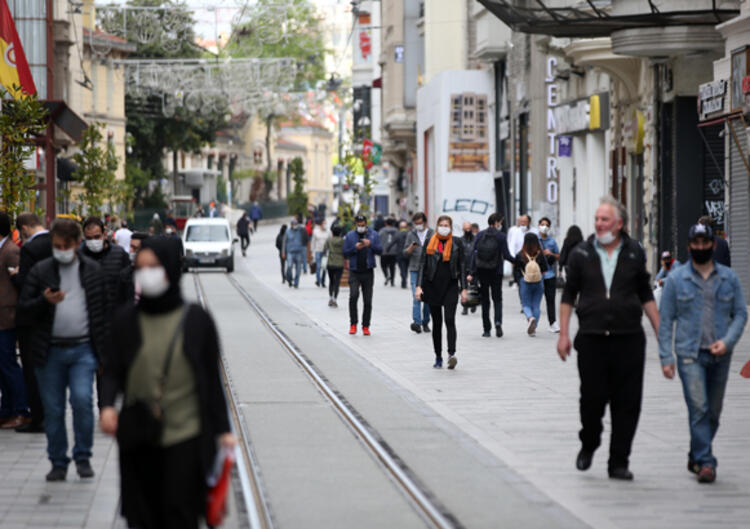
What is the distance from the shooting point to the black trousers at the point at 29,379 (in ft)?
37.5

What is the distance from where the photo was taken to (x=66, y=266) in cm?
974

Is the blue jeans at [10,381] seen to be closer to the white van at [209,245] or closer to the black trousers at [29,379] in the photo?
the black trousers at [29,379]

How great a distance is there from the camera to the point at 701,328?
9.72m

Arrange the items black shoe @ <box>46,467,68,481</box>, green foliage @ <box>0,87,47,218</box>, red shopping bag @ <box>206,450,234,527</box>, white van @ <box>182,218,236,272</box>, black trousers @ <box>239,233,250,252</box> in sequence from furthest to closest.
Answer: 1. black trousers @ <box>239,233,250,252</box>
2. white van @ <box>182,218,236,272</box>
3. green foliage @ <box>0,87,47,218</box>
4. black shoe @ <box>46,467,68,481</box>
5. red shopping bag @ <box>206,450,234,527</box>

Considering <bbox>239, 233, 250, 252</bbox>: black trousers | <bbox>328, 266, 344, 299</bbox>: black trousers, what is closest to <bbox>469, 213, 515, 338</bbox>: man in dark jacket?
<bbox>328, 266, 344, 299</bbox>: black trousers

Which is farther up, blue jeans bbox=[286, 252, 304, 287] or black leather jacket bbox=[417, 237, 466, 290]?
black leather jacket bbox=[417, 237, 466, 290]

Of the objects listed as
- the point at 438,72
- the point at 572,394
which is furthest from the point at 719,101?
the point at 438,72

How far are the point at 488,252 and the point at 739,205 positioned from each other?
16.6 ft

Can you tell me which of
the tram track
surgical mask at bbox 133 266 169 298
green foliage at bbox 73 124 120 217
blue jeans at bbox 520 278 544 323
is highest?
green foliage at bbox 73 124 120 217

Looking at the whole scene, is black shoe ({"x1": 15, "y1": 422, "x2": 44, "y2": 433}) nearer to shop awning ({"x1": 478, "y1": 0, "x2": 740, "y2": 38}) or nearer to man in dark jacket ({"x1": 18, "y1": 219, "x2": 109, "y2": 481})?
man in dark jacket ({"x1": 18, "y1": 219, "x2": 109, "y2": 481})

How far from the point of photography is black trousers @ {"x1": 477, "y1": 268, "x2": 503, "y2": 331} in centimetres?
2175

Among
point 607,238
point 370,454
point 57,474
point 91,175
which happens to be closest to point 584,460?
point 607,238

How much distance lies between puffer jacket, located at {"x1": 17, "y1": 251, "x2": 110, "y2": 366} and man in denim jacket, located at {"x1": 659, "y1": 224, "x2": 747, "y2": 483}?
351 centimetres

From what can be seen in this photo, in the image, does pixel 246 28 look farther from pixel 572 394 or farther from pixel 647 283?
pixel 647 283
